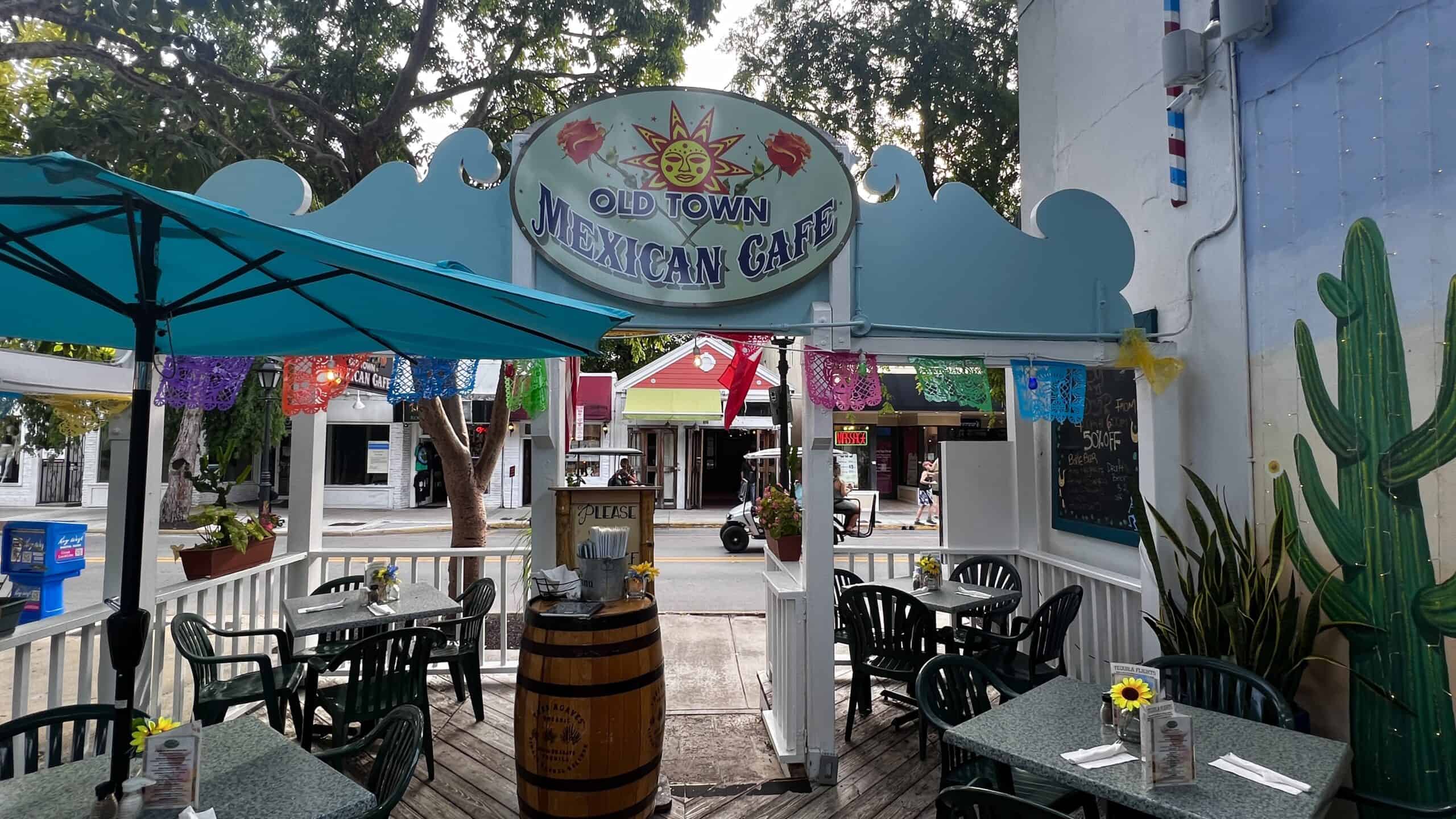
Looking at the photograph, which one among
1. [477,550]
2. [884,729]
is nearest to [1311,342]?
[884,729]

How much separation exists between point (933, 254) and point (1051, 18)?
2.90 m

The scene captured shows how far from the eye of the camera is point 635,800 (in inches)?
122

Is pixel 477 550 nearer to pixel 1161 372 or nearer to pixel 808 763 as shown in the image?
pixel 808 763

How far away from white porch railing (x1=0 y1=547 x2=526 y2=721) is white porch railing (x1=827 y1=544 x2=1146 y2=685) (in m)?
2.86

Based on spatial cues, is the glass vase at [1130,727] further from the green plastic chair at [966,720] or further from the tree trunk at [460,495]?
the tree trunk at [460,495]

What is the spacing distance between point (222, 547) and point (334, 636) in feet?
3.05

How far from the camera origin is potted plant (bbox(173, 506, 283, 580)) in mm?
4602

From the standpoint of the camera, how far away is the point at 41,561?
12.3 ft

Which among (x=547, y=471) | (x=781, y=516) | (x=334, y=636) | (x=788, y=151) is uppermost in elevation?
(x=788, y=151)

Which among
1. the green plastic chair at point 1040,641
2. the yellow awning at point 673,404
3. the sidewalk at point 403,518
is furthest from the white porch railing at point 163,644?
the yellow awning at point 673,404

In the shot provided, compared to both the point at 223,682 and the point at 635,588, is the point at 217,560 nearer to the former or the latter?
the point at 223,682

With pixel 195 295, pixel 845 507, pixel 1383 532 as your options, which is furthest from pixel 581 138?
pixel 845 507

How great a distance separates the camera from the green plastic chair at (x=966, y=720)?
106 inches

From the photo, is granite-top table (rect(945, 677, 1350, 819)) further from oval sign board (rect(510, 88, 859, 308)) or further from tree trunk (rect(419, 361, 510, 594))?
tree trunk (rect(419, 361, 510, 594))
